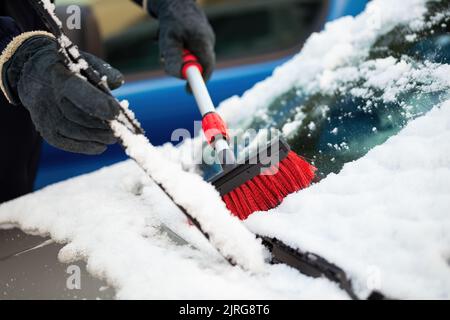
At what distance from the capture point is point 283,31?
300cm

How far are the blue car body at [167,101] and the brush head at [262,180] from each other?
683 millimetres

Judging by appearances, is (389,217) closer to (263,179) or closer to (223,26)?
(263,179)

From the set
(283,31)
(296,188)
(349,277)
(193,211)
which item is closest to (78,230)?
(193,211)

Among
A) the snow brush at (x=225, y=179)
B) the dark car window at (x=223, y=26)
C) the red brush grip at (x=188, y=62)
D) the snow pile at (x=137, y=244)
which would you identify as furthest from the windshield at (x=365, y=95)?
the dark car window at (x=223, y=26)

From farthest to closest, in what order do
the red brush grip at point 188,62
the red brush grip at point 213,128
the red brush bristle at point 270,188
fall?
1. the red brush grip at point 188,62
2. the red brush grip at point 213,128
3. the red brush bristle at point 270,188

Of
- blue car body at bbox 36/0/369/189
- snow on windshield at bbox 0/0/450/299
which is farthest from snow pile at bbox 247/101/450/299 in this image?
blue car body at bbox 36/0/369/189

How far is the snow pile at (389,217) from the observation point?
2.77 feet

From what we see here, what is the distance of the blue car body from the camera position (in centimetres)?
186

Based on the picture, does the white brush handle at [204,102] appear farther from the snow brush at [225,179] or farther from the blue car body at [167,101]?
the blue car body at [167,101]

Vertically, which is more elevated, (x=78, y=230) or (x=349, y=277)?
(x=78, y=230)

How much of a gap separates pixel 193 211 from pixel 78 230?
347 millimetres

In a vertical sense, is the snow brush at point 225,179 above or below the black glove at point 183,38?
below

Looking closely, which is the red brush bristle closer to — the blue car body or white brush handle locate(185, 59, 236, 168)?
white brush handle locate(185, 59, 236, 168)
